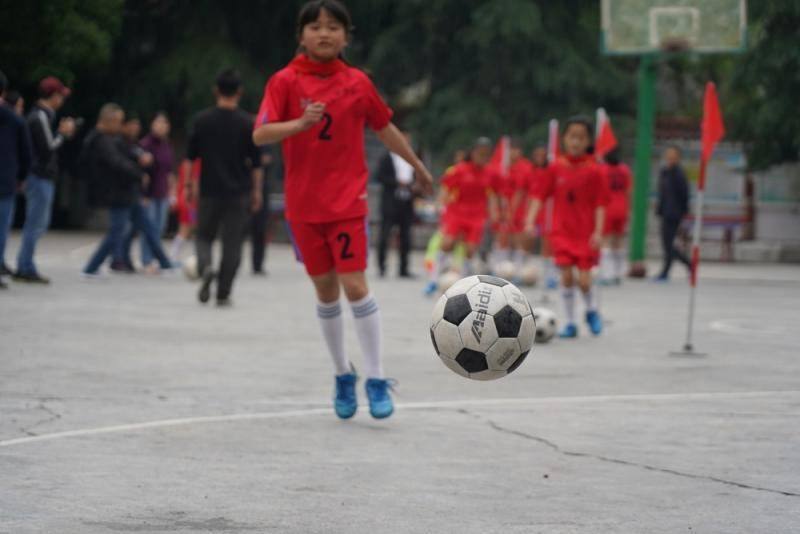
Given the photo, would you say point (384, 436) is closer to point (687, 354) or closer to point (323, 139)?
point (323, 139)

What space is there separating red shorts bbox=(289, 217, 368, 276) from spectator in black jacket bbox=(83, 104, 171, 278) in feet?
33.4

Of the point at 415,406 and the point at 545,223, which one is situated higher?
the point at 545,223

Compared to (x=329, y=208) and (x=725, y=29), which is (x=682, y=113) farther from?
(x=329, y=208)

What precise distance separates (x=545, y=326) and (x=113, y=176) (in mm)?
7484

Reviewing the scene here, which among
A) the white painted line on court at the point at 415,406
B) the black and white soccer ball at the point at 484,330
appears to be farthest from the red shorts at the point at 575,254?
the black and white soccer ball at the point at 484,330

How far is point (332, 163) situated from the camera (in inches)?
292

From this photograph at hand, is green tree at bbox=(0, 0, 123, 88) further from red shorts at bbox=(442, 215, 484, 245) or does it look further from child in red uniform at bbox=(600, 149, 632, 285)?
child in red uniform at bbox=(600, 149, 632, 285)

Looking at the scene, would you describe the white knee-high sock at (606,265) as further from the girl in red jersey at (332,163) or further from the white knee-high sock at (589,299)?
the girl in red jersey at (332,163)

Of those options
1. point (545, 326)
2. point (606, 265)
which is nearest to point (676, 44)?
point (606, 265)

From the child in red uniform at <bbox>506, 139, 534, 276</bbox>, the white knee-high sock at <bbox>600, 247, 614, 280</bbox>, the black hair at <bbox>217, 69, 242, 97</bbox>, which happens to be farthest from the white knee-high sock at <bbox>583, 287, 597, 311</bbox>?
the child in red uniform at <bbox>506, 139, 534, 276</bbox>

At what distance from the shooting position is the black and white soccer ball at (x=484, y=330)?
20.6 ft

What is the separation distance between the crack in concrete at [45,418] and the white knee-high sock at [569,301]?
18.2 feet

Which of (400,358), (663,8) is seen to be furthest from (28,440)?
(663,8)

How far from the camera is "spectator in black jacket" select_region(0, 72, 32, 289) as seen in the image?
13.9 meters
